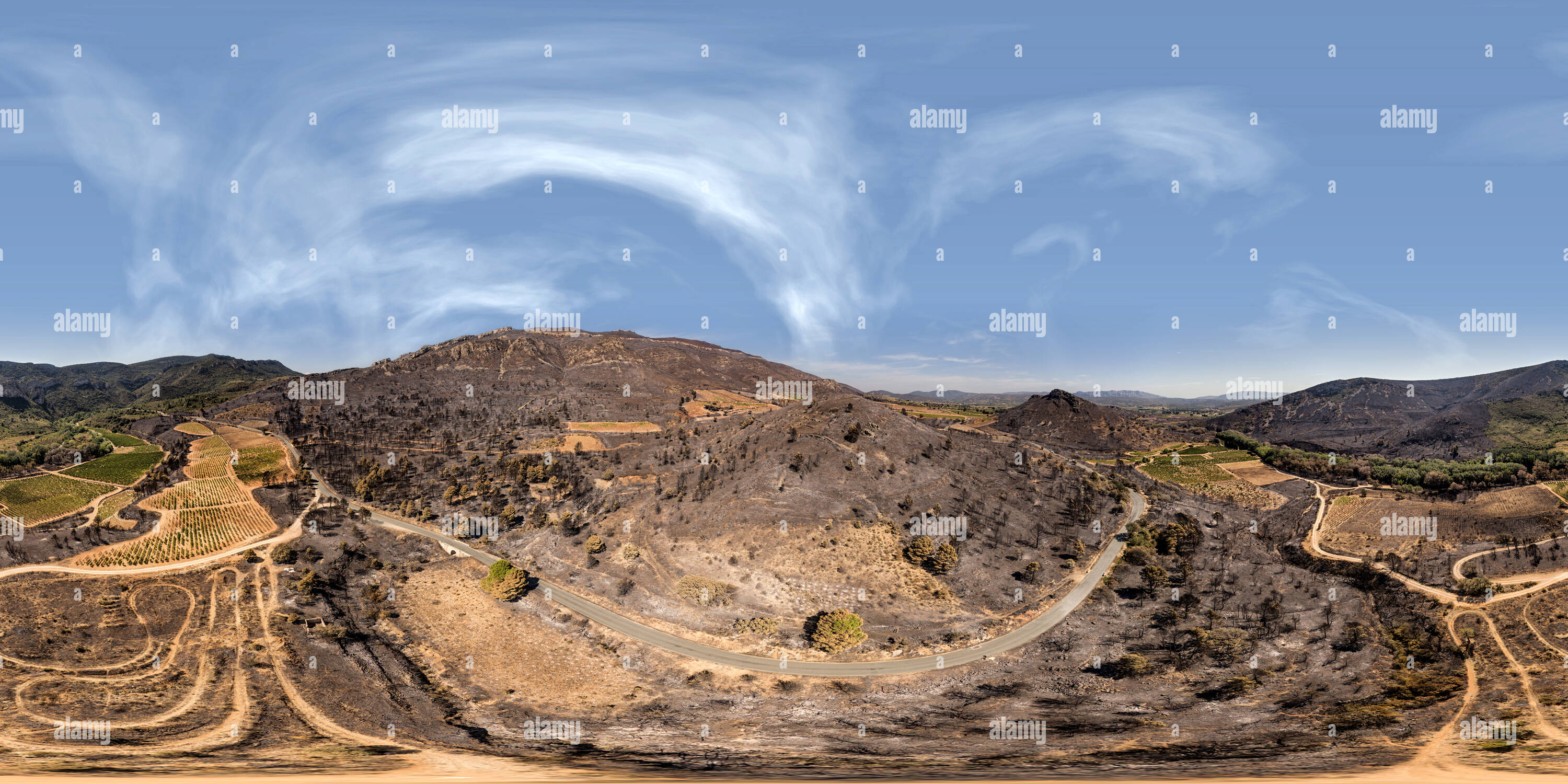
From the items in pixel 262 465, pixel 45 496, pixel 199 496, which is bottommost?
pixel 199 496

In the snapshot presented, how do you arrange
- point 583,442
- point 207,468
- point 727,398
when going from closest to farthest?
point 207,468 → point 583,442 → point 727,398

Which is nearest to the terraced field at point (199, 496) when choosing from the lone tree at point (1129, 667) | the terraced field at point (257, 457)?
the terraced field at point (257, 457)

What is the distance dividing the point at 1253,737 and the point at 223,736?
55.3m

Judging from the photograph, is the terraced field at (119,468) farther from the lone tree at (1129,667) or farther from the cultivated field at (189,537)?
the lone tree at (1129,667)

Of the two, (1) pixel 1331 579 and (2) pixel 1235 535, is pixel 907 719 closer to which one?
(1) pixel 1331 579

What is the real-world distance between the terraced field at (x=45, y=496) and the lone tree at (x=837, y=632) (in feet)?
263

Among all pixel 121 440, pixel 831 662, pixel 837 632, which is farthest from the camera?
pixel 121 440

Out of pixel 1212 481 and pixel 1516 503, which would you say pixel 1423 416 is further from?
pixel 1516 503

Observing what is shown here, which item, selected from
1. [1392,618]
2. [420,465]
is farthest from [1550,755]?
[420,465]

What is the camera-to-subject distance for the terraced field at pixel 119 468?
231 ft

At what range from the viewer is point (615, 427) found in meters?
117

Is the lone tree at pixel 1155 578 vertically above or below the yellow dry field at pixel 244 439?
below

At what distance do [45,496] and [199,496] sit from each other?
1591 cm

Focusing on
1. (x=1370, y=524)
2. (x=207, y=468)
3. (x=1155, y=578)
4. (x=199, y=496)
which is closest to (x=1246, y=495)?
(x=1370, y=524)
